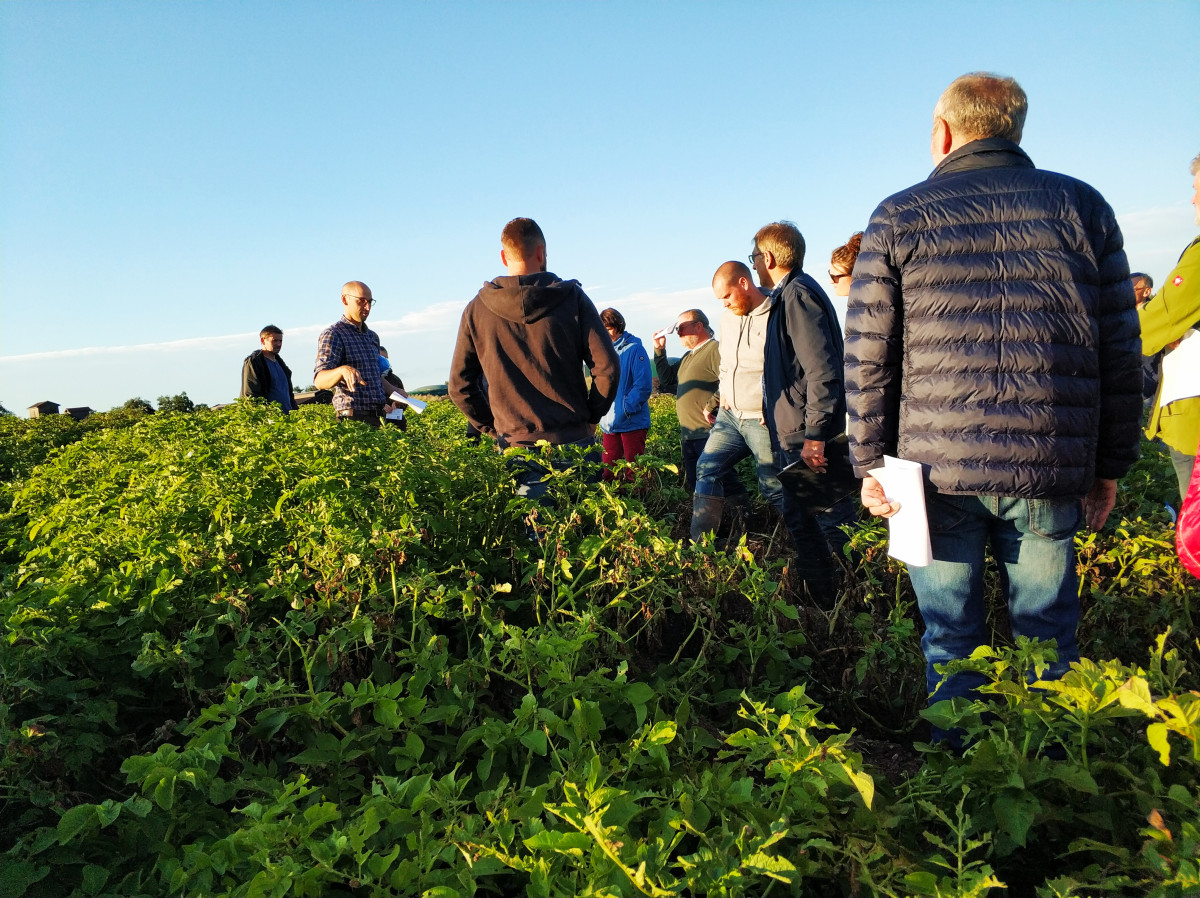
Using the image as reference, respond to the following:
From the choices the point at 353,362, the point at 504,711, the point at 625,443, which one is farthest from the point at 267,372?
the point at 504,711

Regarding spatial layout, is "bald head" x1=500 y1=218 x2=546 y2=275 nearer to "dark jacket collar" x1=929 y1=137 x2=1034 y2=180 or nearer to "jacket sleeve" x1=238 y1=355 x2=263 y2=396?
"dark jacket collar" x1=929 y1=137 x2=1034 y2=180

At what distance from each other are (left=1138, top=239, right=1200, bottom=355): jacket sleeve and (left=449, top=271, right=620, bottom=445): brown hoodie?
89.7 inches

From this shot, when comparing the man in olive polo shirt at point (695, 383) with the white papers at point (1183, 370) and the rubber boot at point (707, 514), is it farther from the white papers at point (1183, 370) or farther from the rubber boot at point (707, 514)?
the white papers at point (1183, 370)

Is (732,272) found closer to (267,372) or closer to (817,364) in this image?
(817,364)

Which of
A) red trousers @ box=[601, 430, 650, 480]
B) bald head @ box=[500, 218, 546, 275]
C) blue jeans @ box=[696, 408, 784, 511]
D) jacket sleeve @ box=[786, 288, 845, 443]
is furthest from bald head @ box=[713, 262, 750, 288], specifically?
red trousers @ box=[601, 430, 650, 480]

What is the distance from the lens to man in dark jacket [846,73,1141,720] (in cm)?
216

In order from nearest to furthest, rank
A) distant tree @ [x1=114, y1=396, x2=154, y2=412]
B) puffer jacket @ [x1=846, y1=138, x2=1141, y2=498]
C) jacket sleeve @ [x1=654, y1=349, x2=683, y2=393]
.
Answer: puffer jacket @ [x1=846, y1=138, x2=1141, y2=498] → jacket sleeve @ [x1=654, y1=349, x2=683, y2=393] → distant tree @ [x1=114, y1=396, x2=154, y2=412]

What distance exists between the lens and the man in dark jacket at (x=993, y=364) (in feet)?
7.07

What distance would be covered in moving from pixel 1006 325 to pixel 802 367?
167 cm

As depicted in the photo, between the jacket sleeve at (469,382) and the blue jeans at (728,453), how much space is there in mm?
1170

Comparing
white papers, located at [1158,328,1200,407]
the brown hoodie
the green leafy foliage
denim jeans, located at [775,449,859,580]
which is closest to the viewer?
the green leafy foliage

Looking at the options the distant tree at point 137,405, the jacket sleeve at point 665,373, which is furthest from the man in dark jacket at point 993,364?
the distant tree at point 137,405

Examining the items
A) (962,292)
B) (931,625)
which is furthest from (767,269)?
(931,625)

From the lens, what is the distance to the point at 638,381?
22.2 ft
